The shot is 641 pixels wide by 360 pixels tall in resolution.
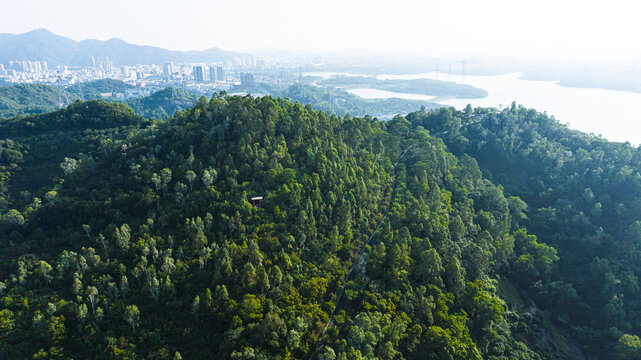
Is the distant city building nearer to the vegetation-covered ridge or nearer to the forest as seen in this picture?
the forest

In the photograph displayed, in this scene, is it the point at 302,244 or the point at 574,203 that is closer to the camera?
the point at 302,244

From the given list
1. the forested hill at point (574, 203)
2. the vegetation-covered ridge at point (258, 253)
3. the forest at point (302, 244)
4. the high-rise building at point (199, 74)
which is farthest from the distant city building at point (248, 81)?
the vegetation-covered ridge at point (258, 253)

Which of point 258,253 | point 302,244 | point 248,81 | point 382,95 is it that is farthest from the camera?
point 248,81

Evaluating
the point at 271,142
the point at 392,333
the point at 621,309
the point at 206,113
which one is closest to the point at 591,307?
the point at 621,309

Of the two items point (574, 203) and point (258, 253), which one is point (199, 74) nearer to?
point (574, 203)

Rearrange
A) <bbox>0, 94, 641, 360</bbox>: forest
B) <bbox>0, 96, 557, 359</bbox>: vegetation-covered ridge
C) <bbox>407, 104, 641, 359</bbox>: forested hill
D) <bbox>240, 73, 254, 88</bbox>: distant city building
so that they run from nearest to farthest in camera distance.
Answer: <bbox>0, 96, 557, 359</bbox>: vegetation-covered ridge → <bbox>0, 94, 641, 360</bbox>: forest → <bbox>407, 104, 641, 359</bbox>: forested hill → <bbox>240, 73, 254, 88</bbox>: distant city building

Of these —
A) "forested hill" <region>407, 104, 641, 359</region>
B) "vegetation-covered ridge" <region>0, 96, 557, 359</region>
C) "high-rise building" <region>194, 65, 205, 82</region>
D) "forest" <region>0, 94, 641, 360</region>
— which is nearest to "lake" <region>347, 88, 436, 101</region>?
"high-rise building" <region>194, 65, 205, 82</region>

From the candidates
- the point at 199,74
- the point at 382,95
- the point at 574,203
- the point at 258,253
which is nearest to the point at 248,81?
the point at 199,74
